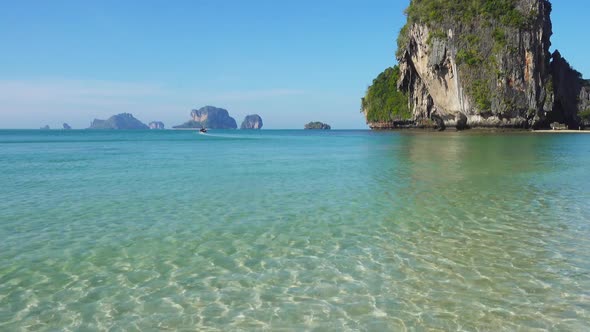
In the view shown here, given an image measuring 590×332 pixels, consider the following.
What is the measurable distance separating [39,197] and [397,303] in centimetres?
1100

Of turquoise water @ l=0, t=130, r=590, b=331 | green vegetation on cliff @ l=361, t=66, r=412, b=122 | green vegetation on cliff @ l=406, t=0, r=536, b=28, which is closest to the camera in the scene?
turquoise water @ l=0, t=130, r=590, b=331

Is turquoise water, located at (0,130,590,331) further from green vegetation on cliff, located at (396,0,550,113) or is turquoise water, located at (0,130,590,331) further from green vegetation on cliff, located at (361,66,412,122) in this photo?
green vegetation on cliff, located at (361,66,412,122)

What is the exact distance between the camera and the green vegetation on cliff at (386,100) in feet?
350

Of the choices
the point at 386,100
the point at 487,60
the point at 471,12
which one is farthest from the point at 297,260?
the point at 386,100

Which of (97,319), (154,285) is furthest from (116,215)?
(97,319)

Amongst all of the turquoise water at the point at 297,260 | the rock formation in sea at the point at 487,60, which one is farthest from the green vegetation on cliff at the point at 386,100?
the turquoise water at the point at 297,260

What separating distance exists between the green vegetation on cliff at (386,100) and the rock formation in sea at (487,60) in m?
25.0

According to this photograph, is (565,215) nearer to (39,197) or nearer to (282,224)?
(282,224)

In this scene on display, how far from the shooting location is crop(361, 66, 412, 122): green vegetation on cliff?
→ 350 ft

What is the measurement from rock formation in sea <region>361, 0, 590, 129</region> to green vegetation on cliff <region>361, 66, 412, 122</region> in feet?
82.0

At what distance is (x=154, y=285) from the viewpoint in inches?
220

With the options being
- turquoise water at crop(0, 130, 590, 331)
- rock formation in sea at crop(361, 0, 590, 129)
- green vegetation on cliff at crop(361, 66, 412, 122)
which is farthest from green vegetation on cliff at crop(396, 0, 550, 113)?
turquoise water at crop(0, 130, 590, 331)

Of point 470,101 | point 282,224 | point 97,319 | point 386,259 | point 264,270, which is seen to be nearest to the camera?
point 97,319

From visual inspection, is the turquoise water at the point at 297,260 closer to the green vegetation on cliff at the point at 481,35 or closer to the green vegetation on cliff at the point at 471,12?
the green vegetation on cliff at the point at 481,35
